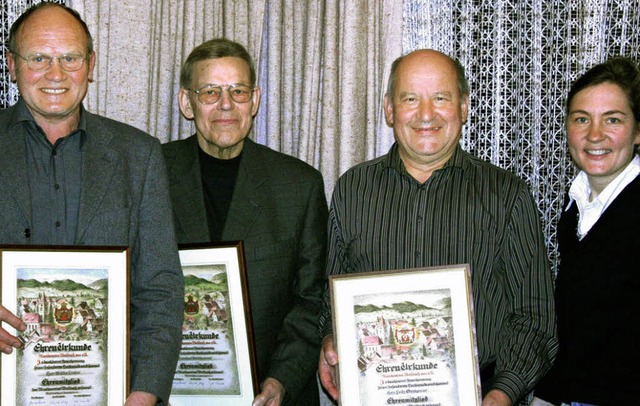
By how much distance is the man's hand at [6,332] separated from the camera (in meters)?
2.12

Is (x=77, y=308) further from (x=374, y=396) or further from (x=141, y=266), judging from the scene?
(x=374, y=396)

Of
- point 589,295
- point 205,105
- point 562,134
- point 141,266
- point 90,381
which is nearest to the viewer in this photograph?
point 90,381

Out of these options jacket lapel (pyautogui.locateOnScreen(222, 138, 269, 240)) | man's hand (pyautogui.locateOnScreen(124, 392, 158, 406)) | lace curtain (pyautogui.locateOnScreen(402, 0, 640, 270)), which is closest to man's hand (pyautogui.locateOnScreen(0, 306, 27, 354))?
man's hand (pyautogui.locateOnScreen(124, 392, 158, 406))

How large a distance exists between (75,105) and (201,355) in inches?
36.5

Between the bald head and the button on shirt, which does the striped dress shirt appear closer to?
the bald head

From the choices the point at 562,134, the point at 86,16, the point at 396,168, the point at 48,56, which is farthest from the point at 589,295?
the point at 86,16

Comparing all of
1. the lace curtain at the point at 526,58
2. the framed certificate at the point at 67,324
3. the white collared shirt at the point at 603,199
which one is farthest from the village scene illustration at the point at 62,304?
the lace curtain at the point at 526,58

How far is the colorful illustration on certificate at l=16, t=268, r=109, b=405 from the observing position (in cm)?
217

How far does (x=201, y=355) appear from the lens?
8.43ft

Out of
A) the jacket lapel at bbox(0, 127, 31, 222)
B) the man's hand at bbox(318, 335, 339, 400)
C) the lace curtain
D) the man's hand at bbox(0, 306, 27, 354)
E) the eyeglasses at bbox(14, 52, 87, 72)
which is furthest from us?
the lace curtain

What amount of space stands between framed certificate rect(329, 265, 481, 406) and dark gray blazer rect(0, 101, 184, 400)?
0.54 metres

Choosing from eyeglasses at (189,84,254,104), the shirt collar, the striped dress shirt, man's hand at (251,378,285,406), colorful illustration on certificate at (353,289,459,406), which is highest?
eyeglasses at (189,84,254,104)

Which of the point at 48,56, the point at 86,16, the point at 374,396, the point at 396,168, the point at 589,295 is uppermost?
the point at 86,16

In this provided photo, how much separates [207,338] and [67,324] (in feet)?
1.72
